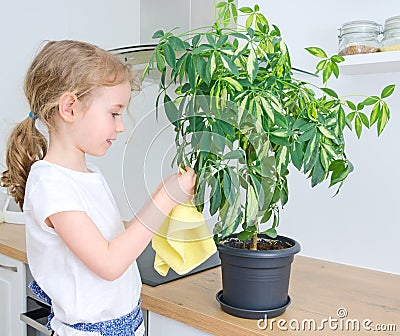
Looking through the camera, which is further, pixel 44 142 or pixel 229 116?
pixel 44 142

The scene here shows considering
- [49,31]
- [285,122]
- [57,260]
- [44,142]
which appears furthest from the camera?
[49,31]

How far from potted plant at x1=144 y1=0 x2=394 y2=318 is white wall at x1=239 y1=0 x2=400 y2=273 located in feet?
1.61

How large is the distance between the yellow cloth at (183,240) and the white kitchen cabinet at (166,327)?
5.3 inches

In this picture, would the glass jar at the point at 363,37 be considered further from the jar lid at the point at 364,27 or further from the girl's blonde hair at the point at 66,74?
the girl's blonde hair at the point at 66,74

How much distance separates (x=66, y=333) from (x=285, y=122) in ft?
2.02

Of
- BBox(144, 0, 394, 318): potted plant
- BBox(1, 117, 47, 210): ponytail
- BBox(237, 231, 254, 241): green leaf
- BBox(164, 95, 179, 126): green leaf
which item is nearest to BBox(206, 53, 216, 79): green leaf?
BBox(144, 0, 394, 318): potted plant

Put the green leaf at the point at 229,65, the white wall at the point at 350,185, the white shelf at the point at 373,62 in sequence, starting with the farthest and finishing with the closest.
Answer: the white wall at the point at 350,185
the white shelf at the point at 373,62
the green leaf at the point at 229,65

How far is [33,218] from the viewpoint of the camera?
97 cm

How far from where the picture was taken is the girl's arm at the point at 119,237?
2.93ft

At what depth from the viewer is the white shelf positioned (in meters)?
1.23

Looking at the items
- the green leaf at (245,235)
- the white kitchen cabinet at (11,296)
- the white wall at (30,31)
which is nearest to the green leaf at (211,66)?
the green leaf at (245,235)

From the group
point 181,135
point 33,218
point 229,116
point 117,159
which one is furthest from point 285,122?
point 117,159

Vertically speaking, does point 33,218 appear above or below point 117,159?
above

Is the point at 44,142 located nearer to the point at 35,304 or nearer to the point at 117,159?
the point at 35,304
